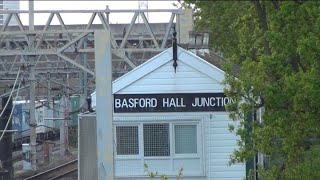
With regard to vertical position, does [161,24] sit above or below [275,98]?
above

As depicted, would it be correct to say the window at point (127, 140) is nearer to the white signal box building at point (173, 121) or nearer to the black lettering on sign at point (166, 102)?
the white signal box building at point (173, 121)

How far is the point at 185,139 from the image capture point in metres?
15.7

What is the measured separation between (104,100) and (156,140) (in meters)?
8.78

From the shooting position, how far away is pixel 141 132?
1552 cm

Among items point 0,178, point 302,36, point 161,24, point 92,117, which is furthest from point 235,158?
point 161,24

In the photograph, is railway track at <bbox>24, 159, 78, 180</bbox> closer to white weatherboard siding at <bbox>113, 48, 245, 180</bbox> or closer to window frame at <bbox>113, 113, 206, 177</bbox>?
window frame at <bbox>113, 113, 206, 177</bbox>

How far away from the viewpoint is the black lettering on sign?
Answer: 50.4 feet

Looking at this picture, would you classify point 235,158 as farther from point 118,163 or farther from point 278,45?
point 118,163

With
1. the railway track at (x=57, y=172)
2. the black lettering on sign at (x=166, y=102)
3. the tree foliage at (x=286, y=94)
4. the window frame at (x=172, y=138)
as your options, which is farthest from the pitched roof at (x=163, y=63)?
the railway track at (x=57, y=172)

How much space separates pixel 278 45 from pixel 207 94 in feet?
15.6

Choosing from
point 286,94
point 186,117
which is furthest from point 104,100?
point 186,117

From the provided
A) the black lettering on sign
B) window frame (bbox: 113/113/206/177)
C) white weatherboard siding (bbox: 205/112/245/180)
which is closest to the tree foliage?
the black lettering on sign

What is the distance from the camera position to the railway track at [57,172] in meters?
24.9

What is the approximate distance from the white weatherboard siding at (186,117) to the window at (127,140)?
123 mm
